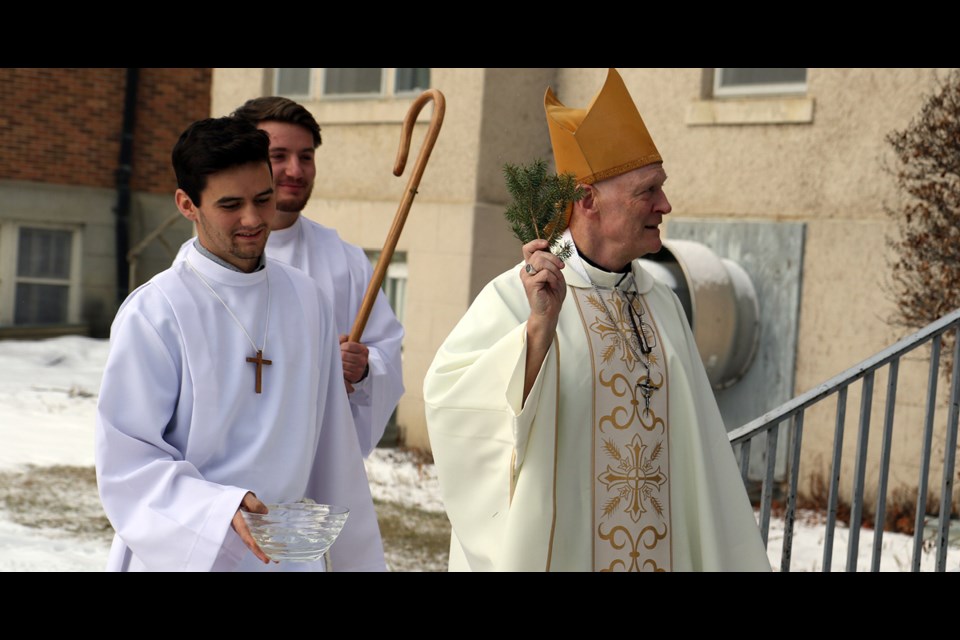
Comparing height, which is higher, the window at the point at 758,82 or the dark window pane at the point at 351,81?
the dark window pane at the point at 351,81

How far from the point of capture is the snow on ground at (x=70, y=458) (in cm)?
759

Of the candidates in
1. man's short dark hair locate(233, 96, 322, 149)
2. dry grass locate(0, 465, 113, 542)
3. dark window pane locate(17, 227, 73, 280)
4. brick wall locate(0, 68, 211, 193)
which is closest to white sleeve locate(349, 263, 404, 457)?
man's short dark hair locate(233, 96, 322, 149)

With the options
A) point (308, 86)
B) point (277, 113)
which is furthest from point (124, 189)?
point (277, 113)

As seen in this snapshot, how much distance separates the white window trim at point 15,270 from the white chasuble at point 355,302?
13.8 meters

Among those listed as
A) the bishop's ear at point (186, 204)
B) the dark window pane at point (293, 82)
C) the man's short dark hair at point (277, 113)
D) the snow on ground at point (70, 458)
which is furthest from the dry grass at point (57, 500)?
the bishop's ear at point (186, 204)

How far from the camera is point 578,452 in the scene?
3.48 m

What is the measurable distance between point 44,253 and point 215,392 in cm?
1558

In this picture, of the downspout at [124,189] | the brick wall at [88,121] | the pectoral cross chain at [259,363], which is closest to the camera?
the pectoral cross chain at [259,363]

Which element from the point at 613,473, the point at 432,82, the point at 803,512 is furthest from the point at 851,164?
the point at 613,473

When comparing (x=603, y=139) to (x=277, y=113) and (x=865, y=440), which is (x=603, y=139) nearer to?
(x=277, y=113)

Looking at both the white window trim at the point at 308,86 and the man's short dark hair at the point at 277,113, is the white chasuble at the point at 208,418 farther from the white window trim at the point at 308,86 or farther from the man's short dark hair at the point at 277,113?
the white window trim at the point at 308,86

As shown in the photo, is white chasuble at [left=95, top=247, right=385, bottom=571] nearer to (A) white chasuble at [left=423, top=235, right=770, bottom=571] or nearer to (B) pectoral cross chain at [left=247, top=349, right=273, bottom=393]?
(B) pectoral cross chain at [left=247, top=349, right=273, bottom=393]

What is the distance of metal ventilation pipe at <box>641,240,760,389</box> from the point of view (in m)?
9.22

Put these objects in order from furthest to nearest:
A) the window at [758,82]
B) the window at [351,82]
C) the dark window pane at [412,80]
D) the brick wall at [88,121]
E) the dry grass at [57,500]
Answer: the brick wall at [88,121], the window at [351,82], the dark window pane at [412,80], the window at [758,82], the dry grass at [57,500]
